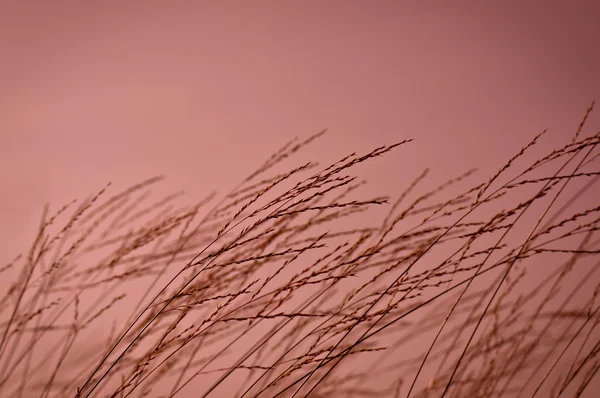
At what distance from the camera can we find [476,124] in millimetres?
1223

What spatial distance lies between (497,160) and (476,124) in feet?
0.39

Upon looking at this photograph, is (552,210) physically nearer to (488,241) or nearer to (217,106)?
(488,241)

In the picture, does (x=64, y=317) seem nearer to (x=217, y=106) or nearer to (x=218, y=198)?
(x=218, y=198)

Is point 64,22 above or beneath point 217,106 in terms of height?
above

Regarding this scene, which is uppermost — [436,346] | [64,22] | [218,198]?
[64,22]

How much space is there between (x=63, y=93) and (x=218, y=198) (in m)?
0.59

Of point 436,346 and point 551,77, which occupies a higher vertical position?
point 551,77

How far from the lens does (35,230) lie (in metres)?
1.23

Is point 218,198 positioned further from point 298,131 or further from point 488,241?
point 488,241

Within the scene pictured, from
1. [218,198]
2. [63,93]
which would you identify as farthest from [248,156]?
[63,93]

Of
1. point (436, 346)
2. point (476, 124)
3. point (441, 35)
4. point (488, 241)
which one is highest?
point (441, 35)

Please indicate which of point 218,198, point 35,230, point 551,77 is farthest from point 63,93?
point 551,77

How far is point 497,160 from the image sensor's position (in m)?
1.19

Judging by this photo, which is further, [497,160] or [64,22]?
[64,22]
